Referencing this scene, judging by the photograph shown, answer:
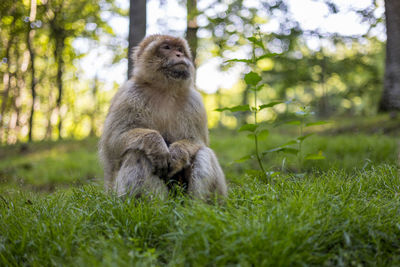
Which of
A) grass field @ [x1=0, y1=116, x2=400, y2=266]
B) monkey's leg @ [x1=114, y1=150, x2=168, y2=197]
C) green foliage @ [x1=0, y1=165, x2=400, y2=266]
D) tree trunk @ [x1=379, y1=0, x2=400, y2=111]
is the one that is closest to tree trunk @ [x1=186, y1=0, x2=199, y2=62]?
monkey's leg @ [x1=114, y1=150, x2=168, y2=197]

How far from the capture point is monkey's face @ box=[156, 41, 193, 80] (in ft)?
11.8

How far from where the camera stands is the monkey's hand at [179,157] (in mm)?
Result: 3168

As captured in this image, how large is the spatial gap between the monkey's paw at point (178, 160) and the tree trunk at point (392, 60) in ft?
20.9

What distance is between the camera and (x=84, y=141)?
39.3ft

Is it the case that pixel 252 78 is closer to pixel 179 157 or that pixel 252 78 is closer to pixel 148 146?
pixel 179 157

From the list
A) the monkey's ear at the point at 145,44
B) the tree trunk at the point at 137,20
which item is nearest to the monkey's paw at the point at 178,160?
the monkey's ear at the point at 145,44

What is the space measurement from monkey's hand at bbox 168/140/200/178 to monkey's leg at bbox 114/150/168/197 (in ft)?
0.58

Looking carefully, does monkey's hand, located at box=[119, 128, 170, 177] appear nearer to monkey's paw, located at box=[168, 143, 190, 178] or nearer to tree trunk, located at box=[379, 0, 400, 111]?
monkey's paw, located at box=[168, 143, 190, 178]

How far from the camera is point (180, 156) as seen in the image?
3.18 meters

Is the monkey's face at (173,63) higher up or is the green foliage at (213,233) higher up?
the monkey's face at (173,63)

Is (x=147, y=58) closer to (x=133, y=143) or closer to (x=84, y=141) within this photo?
(x=133, y=143)

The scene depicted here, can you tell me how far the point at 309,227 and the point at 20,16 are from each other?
5816 millimetres

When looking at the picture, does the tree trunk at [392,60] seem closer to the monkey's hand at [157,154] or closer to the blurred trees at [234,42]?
the blurred trees at [234,42]

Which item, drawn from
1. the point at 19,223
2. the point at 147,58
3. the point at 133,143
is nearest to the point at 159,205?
the point at 133,143
